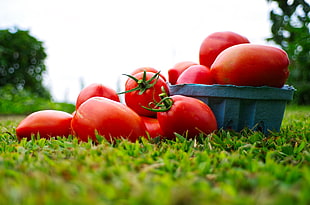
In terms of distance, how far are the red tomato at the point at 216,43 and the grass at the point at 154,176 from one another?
2.89ft

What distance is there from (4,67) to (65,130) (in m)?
6.64

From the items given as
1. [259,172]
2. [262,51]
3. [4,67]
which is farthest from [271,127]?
[4,67]

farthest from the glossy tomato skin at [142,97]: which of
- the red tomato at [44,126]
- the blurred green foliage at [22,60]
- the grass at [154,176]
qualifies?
the blurred green foliage at [22,60]

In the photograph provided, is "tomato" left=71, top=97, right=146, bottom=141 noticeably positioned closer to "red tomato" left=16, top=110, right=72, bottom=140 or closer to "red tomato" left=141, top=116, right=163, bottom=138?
"red tomato" left=141, top=116, right=163, bottom=138

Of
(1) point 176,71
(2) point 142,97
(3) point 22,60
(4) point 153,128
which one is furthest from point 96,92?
(3) point 22,60

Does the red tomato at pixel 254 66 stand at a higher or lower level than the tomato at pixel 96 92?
higher

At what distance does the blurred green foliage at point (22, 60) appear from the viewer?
7.36 m

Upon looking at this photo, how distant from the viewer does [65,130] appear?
1.61 m

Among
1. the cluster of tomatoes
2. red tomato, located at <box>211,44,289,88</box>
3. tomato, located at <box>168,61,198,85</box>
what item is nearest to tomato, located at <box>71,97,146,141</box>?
the cluster of tomatoes

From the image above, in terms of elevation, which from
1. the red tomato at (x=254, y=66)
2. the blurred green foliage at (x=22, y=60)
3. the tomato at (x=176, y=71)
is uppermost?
the red tomato at (x=254, y=66)

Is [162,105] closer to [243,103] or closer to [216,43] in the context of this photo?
[243,103]

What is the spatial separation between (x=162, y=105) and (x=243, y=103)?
0.48 m

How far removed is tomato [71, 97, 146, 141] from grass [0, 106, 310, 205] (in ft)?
0.36

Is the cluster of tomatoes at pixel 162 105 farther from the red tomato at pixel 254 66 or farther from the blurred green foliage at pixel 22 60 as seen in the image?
the blurred green foliage at pixel 22 60
